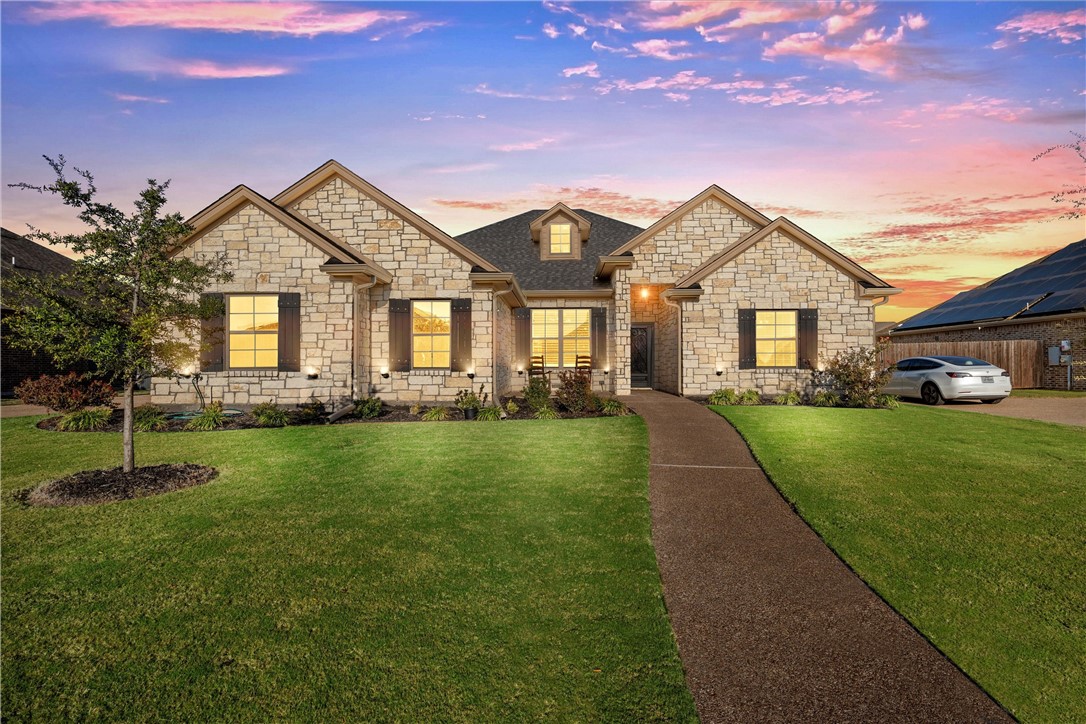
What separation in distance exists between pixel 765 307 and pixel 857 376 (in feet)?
10.0

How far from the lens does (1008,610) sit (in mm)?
3758

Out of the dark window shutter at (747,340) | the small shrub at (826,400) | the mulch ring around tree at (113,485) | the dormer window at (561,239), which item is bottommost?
the mulch ring around tree at (113,485)

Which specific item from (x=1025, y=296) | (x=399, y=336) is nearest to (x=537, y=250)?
(x=399, y=336)

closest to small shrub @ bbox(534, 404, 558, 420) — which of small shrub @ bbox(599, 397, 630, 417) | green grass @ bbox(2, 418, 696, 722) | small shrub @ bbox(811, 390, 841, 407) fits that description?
small shrub @ bbox(599, 397, 630, 417)

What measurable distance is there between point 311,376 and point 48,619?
31.7ft

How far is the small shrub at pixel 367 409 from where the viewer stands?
12734mm

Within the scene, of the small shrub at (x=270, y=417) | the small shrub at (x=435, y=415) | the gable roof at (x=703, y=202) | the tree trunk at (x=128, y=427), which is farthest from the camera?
the gable roof at (x=703, y=202)

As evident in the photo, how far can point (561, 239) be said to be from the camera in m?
20.3

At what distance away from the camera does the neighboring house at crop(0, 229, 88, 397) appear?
1916 centimetres

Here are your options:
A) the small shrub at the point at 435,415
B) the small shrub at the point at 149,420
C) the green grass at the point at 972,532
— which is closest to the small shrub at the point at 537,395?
the small shrub at the point at 435,415

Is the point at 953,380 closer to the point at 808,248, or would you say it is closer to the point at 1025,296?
the point at 808,248

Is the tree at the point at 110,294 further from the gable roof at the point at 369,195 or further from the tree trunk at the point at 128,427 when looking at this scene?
the gable roof at the point at 369,195

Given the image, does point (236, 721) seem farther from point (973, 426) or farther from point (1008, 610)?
point (973, 426)

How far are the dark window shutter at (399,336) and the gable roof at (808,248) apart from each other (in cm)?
778
